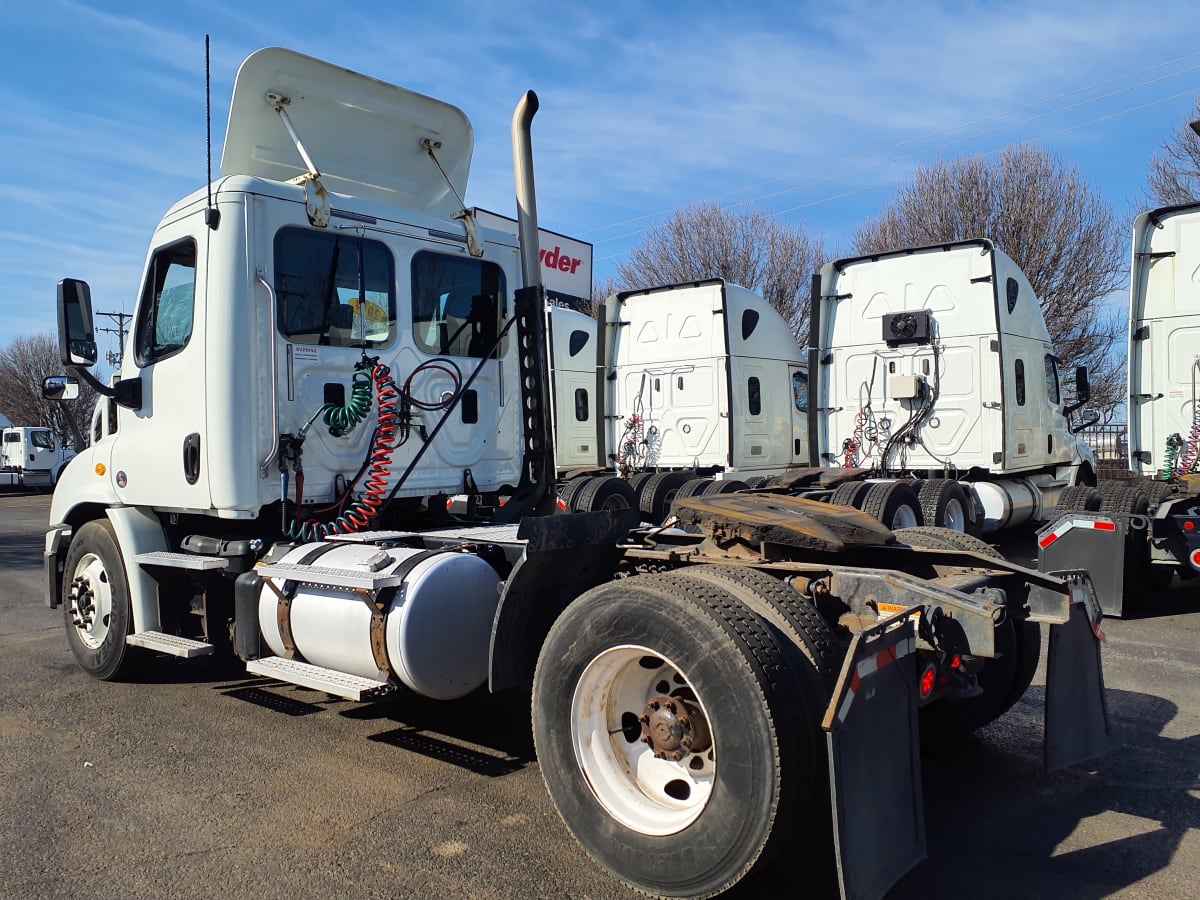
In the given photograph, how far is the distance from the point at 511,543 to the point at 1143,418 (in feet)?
23.3

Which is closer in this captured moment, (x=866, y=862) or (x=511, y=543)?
(x=866, y=862)

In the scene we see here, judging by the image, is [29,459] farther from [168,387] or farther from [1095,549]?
[1095,549]

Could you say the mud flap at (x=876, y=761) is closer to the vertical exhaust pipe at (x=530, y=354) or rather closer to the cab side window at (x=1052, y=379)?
the vertical exhaust pipe at (x=530, y=354)


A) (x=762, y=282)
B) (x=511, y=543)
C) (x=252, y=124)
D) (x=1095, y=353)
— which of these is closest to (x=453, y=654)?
(x=511, y=543)

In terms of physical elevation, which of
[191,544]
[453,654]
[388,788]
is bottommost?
[388,788]

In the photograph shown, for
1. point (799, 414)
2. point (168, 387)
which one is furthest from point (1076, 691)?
point (799, 414)

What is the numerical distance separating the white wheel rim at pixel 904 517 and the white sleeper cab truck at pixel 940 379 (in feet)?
1.26

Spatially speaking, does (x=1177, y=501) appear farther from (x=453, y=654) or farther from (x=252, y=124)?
(x=252, y=124)

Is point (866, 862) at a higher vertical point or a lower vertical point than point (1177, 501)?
lower

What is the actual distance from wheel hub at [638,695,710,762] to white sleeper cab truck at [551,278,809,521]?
8.02 metres

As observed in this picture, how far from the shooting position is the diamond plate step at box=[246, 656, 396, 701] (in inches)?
169

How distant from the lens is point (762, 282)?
29.8 meters

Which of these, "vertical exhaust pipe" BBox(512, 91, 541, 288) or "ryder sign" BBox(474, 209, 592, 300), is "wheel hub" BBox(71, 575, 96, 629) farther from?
"ryder sign" BBox(474, 209, 592, 300)

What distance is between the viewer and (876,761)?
2879 mm
